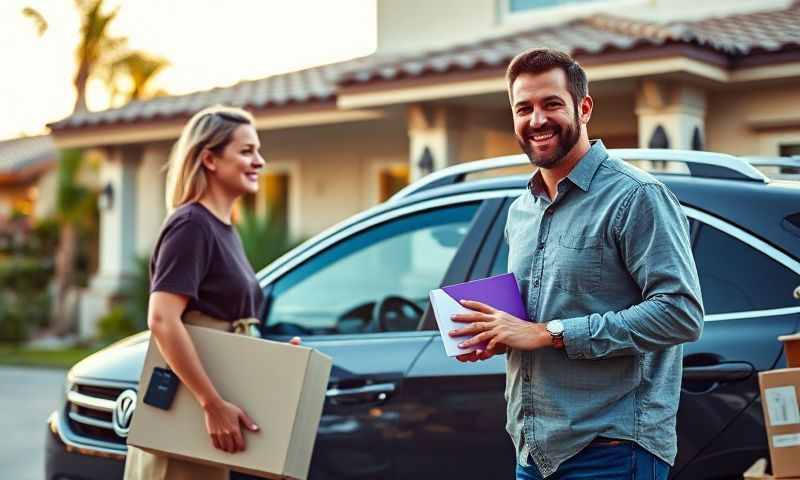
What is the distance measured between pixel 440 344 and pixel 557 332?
4.29 ft

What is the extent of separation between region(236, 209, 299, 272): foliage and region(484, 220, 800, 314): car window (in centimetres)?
851

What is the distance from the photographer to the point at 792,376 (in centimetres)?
263

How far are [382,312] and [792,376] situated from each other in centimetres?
195

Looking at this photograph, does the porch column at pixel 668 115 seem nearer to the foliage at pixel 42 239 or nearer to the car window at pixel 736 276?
the car window at pixel 736 276

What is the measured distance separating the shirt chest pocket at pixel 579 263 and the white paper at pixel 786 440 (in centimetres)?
71

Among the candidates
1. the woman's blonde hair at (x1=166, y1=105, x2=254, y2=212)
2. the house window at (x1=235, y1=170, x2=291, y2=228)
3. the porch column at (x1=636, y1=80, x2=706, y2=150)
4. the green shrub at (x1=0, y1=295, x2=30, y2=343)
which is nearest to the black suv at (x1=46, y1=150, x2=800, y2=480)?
the woman's blonde hair at (x1=166, y1=105, x2=254, y2=212)

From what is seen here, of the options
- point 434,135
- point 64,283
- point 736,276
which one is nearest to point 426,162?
point 434,135

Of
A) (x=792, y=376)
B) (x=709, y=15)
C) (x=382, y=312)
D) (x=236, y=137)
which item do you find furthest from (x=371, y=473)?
(x=709, y=15)

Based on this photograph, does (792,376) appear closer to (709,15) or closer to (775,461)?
(775,461)

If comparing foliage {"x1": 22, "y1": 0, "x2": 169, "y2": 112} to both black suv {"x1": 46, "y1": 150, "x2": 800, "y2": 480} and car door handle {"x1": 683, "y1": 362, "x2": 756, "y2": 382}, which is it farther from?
car door handle {"x1": 683, "y1": 362, "x2": 756, "y2": 382}

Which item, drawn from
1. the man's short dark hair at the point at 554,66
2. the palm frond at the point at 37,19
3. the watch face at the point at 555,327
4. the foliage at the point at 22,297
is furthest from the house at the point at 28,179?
the watch face at the point at 555,327

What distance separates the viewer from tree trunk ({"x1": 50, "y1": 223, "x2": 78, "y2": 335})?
692 inches

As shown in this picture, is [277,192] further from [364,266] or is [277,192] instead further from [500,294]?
[500,294]

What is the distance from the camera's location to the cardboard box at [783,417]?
264 cm
